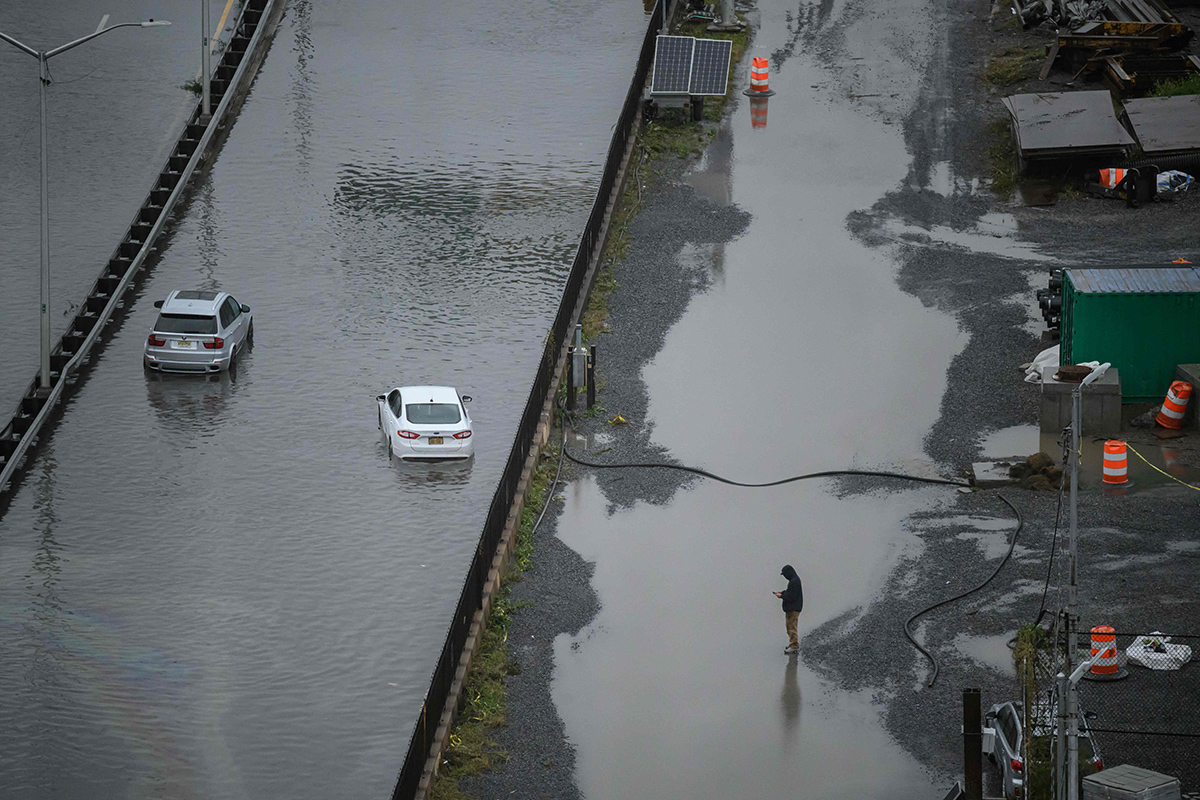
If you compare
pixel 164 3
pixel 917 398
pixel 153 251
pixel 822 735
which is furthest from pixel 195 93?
pixel 822 735

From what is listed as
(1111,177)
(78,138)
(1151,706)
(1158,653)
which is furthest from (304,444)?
(1111,177)

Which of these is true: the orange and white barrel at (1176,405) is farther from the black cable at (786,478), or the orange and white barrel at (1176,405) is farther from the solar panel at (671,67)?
the solar panel at (671,67)

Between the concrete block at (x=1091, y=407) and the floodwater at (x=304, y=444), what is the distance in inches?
401

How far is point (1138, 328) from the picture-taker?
30703 millimetres

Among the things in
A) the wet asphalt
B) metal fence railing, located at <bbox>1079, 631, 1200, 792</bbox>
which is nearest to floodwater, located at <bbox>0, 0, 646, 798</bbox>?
the wet asphalt

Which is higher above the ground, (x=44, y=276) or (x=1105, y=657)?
(x=44, y=276)

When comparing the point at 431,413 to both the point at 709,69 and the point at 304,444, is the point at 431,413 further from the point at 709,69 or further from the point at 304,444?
the point at 709,69

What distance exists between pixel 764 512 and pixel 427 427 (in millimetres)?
6247

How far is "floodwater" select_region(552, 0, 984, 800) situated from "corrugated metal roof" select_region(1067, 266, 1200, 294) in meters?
3.35

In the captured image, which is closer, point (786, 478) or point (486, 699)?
point (486, 699)

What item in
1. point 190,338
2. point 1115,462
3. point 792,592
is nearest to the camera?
point 792,592

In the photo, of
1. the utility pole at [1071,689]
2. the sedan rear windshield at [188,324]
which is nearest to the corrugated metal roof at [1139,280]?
the utility pole at [1071,689]

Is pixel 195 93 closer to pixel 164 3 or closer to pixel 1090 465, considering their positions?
pixel 164 3

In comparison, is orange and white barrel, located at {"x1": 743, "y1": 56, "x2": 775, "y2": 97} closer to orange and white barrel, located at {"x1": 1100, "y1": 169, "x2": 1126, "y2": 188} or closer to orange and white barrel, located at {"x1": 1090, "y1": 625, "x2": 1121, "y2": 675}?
orange and white barrel, located at {"x1": 1100, "y1": 169, "x2": 1126, "y2": 188}
